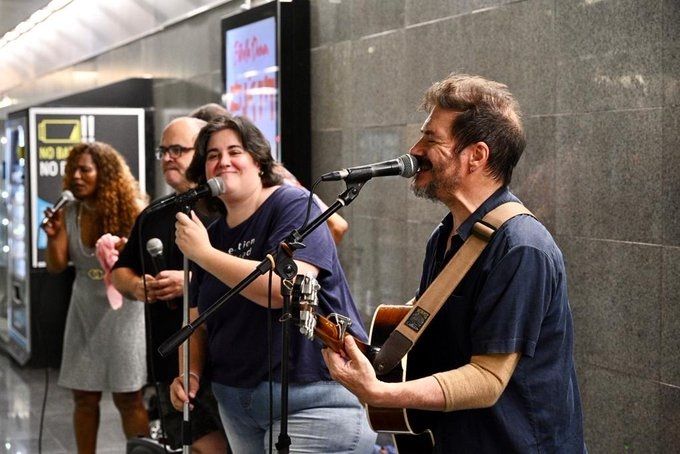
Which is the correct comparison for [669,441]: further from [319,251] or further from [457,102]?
[457,102]

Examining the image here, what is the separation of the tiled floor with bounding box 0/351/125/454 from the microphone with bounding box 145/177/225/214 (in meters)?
2.93

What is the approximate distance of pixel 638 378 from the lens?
3412mm

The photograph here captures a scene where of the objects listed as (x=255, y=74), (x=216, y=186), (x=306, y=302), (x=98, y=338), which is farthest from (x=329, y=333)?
(x=255, y=74)

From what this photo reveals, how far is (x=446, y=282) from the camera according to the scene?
218cm

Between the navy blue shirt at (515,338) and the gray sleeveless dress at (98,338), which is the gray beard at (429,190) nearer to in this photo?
the navy blue shirt at (515,338)

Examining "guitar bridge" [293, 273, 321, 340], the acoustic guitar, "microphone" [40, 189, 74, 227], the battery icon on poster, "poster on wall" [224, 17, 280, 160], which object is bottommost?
the acoustic guitar

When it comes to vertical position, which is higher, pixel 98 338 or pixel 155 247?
pixel 155 247

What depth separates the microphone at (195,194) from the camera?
279cm

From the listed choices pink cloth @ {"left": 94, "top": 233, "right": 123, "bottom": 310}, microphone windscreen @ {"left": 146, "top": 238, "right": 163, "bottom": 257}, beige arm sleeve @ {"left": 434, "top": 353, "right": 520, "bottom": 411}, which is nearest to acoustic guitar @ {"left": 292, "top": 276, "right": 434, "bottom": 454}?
beige arm sleeve @ {"left": 434, "top": 353, "right": 520, "bottom": 411}

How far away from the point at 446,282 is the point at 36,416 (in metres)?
4.62

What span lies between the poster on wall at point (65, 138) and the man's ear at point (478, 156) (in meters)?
4.49

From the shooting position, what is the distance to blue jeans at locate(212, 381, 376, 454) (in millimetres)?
2889

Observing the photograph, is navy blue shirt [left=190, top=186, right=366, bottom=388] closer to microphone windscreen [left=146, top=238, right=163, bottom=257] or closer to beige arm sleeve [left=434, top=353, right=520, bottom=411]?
microphone windscreen [left=146, top=238, right=163, bottom=257]

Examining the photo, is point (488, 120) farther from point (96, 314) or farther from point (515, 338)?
point (96, 314)
